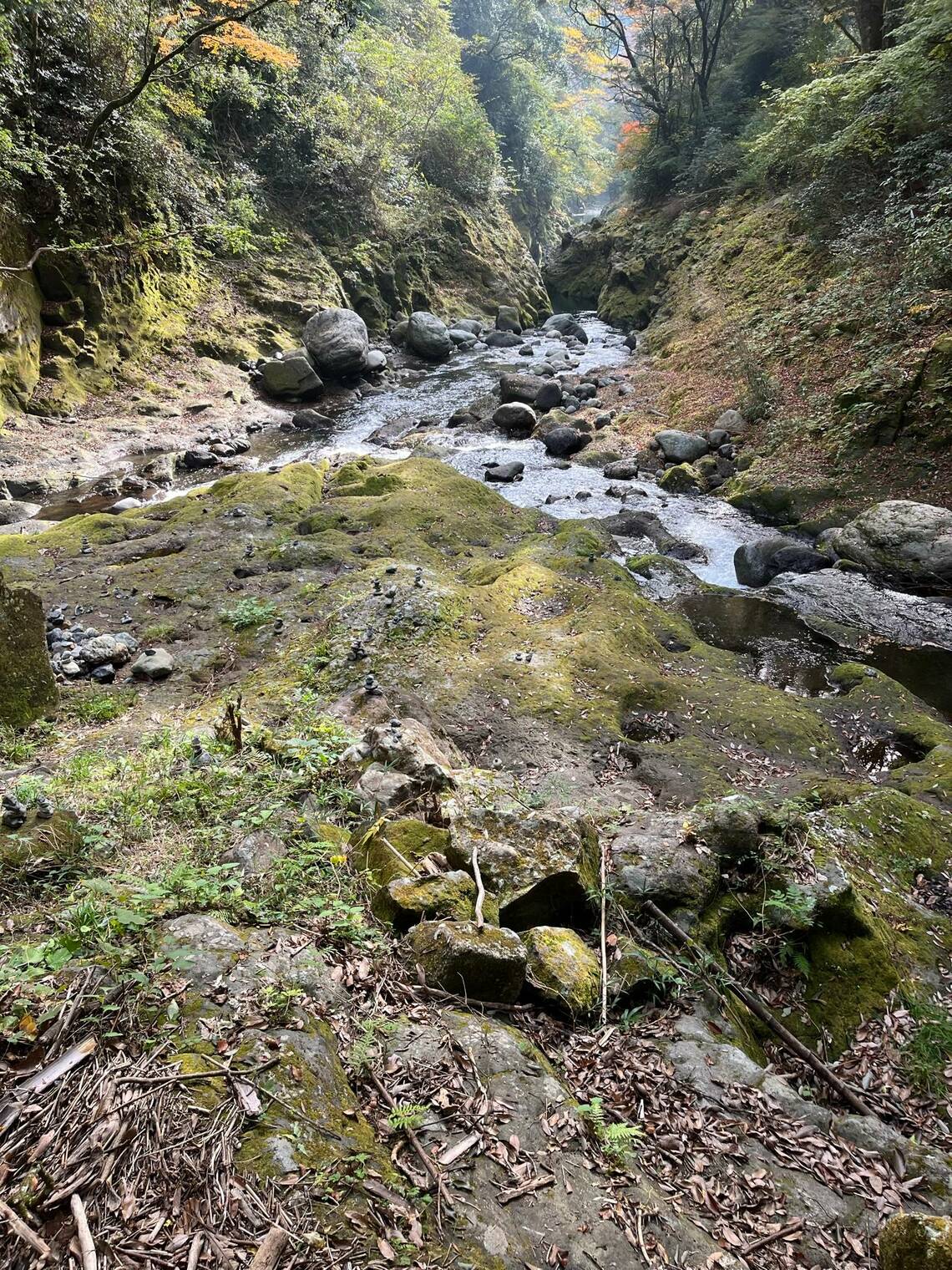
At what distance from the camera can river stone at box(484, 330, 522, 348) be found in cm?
2561

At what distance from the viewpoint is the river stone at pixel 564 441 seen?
582 inches

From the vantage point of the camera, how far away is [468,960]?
2645mm

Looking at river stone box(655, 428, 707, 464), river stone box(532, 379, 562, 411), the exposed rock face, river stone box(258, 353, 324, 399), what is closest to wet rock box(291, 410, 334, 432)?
river stone box(258, 353, 324, 399)

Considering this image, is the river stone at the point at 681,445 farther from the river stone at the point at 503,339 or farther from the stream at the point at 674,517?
the river stone at the point at 503,339

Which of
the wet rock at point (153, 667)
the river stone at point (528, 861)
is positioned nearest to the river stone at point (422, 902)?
the river stone at point (528, 861)

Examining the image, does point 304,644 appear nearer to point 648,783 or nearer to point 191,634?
point 191,634

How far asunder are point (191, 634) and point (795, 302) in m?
15.1

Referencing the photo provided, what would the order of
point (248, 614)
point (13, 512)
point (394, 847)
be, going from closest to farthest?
point (394, 847) < point (248, 614) < point (13, 512)

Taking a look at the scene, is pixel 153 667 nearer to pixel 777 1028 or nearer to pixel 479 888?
pixel 479 888

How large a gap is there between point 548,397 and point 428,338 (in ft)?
26.4

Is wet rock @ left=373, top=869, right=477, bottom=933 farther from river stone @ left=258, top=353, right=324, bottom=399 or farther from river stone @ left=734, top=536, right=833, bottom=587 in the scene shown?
river stone @ left=258, top=353, right=324, bottom=399

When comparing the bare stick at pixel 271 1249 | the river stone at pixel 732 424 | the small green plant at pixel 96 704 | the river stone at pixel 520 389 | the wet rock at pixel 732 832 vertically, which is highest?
the river stone at pixel 520 389

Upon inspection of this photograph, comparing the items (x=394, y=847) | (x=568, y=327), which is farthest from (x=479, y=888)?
(x=568, y=327)

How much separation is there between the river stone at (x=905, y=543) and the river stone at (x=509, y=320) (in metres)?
21.9
